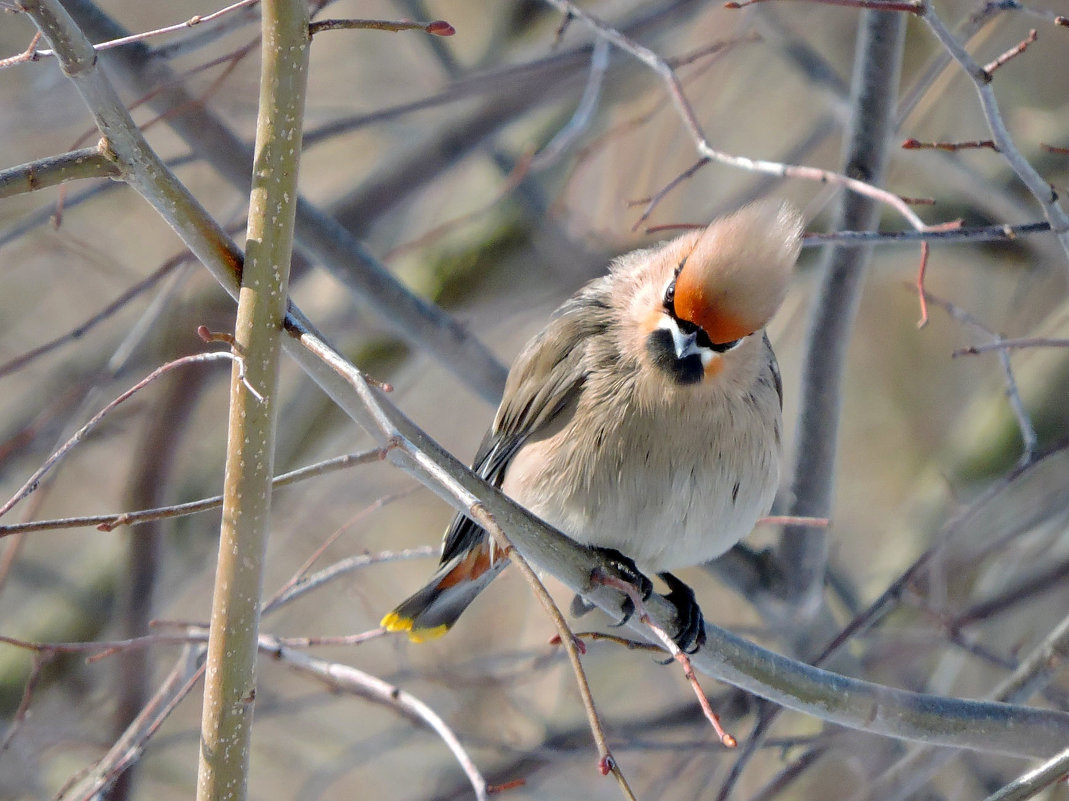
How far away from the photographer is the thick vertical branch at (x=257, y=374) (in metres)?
2.05

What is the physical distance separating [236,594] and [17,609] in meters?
4.84

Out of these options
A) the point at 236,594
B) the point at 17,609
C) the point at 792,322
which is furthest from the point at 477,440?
the point at 236,594

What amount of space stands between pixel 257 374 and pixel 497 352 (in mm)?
5288

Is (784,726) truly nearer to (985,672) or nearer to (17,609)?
(985,672)

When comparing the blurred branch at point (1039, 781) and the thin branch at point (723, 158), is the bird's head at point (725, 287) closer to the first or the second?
the thin branch at point (723, 158)

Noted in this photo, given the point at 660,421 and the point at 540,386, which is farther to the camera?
the point at 540,386

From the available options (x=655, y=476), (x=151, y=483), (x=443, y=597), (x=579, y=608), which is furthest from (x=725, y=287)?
(x=151, y=483)

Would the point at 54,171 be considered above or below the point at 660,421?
below

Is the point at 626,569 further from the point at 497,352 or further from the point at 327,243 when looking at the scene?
the point at 497,352

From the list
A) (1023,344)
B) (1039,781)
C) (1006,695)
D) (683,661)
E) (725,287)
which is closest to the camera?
(683,661)

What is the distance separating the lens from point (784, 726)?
6285 mm

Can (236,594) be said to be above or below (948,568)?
below

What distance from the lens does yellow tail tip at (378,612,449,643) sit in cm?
397

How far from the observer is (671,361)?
3486 mm
